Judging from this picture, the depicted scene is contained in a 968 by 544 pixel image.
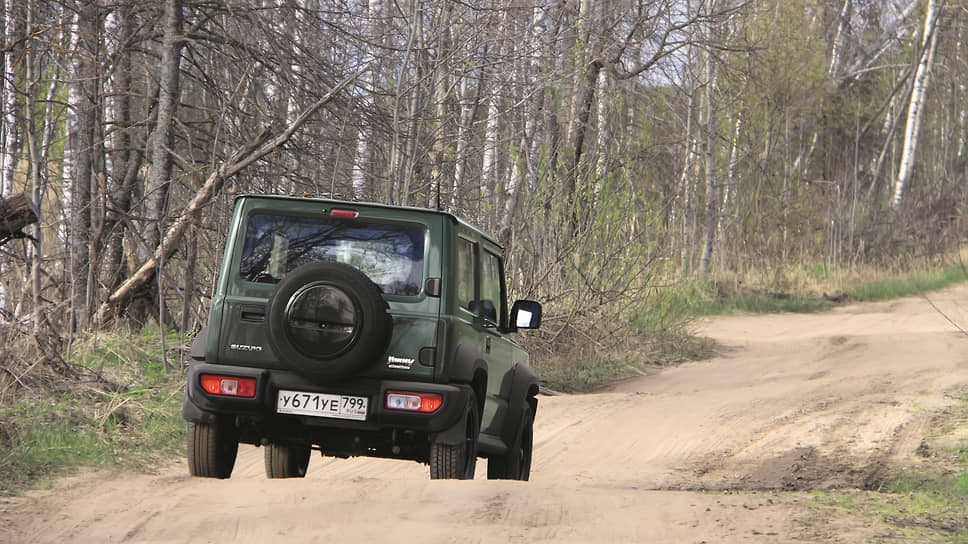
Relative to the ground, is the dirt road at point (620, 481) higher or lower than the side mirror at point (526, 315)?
lower

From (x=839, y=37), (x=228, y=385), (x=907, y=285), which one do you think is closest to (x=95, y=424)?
(x=228, y=385)

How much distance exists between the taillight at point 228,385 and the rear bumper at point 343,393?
0.02m

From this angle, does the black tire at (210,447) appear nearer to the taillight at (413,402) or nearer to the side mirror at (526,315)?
the taillight at (413,402)

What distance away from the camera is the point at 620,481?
8.84 m

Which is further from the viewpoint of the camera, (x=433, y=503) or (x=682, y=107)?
(x=682, y=107)

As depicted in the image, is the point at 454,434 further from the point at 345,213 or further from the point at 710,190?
the point at 710,190

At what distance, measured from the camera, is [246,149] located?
11.8 m

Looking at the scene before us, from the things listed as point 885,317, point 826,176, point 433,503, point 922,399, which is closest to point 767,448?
point 922,399

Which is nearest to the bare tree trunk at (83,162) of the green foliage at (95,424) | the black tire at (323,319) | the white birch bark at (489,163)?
the green foliage at (95,424)

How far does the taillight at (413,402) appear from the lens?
6129 mm

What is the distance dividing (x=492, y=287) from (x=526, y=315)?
33 centimetres

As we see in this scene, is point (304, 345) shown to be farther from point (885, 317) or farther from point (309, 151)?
point (885, 317)

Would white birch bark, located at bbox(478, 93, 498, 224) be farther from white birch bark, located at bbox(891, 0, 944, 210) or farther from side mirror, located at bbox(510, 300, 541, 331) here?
white birch bark, located at bbox(891, 0, 944, 210)

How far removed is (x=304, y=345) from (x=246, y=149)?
618cm
